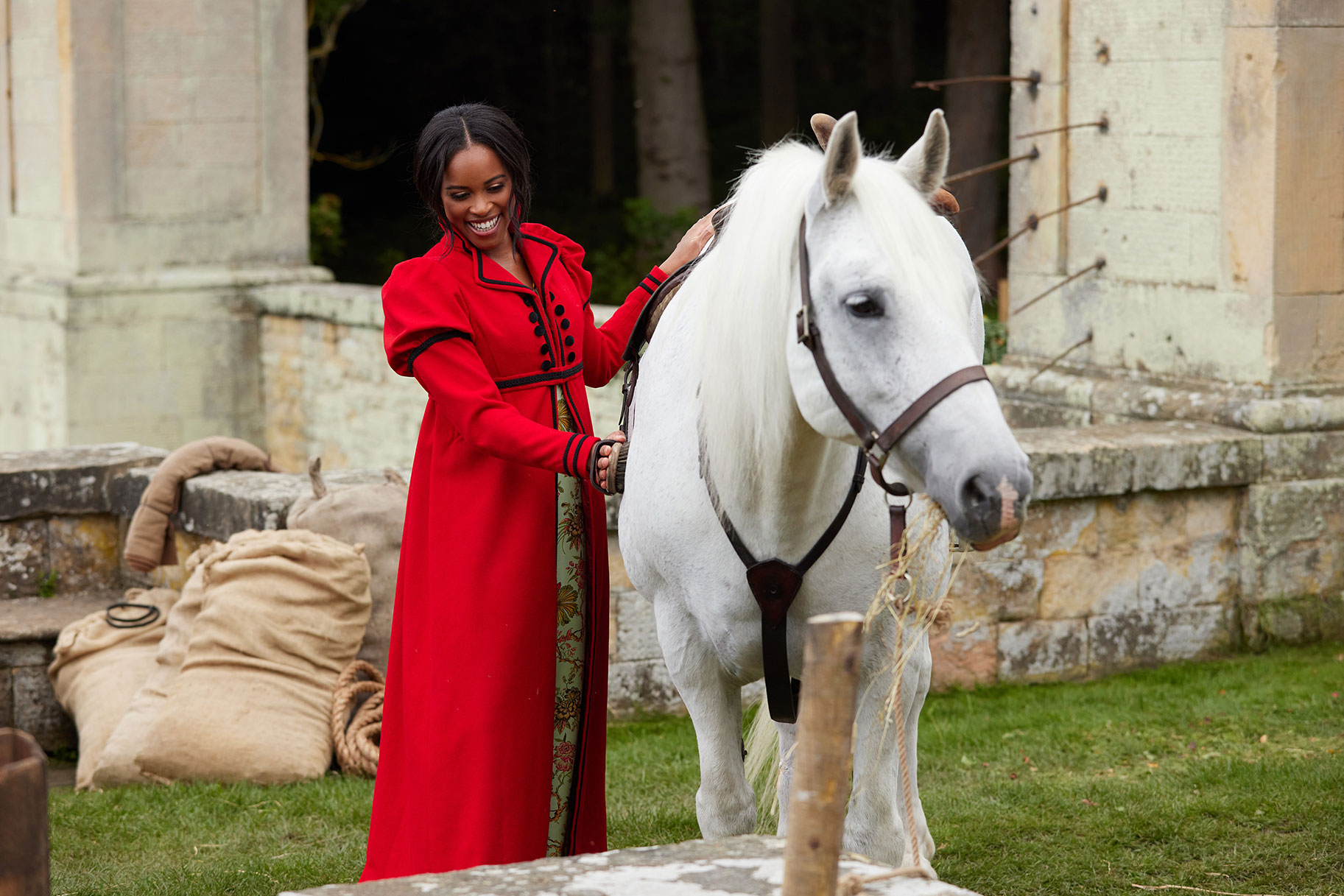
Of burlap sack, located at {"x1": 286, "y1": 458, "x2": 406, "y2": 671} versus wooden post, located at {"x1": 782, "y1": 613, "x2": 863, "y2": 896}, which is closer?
wooden post, located at {"x1": 782, "y1": 613, "x2": 863, "y2": 896}

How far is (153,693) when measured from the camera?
5.02 m

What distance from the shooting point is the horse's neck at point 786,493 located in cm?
268

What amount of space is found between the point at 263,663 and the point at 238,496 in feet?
2.32

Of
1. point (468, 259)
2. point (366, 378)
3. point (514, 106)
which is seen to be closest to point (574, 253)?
point (468, 259)

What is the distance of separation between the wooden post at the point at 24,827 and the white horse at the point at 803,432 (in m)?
1.15

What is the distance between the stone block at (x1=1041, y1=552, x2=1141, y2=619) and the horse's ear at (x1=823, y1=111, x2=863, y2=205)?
3510 mm

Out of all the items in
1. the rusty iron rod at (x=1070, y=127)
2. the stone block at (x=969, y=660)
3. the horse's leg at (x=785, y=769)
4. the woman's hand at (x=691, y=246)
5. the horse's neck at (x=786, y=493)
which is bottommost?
the stone block at (x=969, y=660)

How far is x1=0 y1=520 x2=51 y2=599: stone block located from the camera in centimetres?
591

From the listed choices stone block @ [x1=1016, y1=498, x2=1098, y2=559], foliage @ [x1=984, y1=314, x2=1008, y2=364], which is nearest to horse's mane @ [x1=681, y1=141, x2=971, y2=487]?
stone block @ [x1=1016, y1=498, x2=1098, y2=559]

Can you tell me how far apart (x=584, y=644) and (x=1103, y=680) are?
295 centimetres

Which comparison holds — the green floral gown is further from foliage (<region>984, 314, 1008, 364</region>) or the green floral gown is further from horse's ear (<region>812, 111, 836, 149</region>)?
foliage (<region>984, 314, 1008, 364</region>)

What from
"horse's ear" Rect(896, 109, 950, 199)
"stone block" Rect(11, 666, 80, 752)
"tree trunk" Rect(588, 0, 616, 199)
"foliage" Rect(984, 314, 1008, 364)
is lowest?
"stone block" Rect(11, 666, 80, 752)

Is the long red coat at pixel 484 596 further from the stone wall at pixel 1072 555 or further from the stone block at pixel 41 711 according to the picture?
the stone block at pixel 41 711

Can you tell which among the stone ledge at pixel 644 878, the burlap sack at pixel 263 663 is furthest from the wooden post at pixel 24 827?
the burlap sack at pixel 263 663
